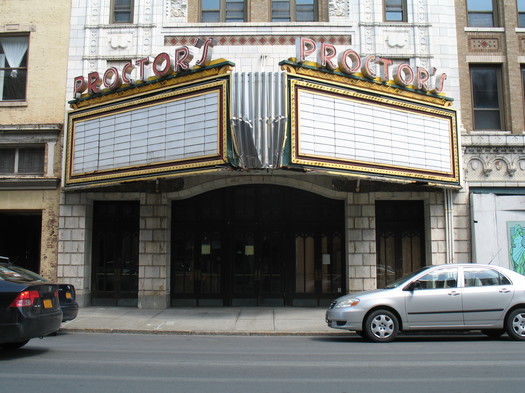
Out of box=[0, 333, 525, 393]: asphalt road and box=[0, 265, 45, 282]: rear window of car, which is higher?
box=[0, 265, 45, 282]: rear window of car

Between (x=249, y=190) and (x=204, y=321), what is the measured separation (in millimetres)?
5128

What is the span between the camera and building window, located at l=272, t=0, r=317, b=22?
19.1 m

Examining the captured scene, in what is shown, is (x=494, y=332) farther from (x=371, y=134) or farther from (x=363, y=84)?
(x=363, y=84)

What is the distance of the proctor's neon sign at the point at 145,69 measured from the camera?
1435cm

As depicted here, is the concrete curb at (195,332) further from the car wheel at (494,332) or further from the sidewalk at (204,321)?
the car wheel at (494,332)

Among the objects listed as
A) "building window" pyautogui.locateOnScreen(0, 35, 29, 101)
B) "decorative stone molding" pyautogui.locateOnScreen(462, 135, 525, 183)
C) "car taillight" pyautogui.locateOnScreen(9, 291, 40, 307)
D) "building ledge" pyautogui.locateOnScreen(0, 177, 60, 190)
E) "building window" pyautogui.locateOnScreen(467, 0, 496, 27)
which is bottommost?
"car taillight" pyautogui.locateOnScreen(9, 291, 40, 307)

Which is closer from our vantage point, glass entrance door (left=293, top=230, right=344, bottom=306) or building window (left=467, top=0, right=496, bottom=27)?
glass entrance door (left=293, top=230, right=344, bottom=306)

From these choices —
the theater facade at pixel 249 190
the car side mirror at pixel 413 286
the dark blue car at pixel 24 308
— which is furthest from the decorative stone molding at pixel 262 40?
the dark blue car at pixel 24 308

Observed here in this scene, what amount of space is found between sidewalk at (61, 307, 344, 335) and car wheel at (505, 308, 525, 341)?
3.91m

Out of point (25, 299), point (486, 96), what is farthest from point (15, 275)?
point (486, 96)

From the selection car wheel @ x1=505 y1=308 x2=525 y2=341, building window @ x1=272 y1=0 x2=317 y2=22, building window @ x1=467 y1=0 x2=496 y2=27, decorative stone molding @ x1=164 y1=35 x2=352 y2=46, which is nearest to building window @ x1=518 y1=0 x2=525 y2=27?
building window @ x1=467 y1=0 x2=496 y2=27

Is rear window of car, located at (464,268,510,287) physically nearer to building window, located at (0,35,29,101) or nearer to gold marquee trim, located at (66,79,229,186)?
gold marquee trim, located at (66,79,229,186)

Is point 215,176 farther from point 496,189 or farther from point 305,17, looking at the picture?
point 496,189

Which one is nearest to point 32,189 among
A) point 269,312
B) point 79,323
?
point 79,323
